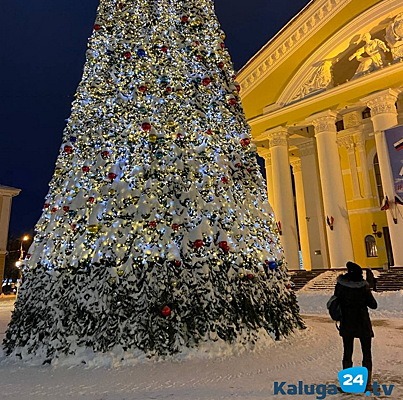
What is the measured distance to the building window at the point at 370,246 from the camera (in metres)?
20.7

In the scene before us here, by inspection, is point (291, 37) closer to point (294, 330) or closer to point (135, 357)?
point (294, 330)

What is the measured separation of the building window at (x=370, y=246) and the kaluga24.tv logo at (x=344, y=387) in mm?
18628

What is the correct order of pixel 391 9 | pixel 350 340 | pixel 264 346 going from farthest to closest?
pixel 391 9
pixel 264 346
pixel 350 340

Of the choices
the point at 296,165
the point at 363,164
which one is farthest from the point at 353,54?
the point at 296,165

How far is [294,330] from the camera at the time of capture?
6.39m

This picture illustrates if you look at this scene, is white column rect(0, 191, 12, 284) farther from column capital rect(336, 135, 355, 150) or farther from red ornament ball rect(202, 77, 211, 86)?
red ornament ball rect(202, 77, 211, 86)

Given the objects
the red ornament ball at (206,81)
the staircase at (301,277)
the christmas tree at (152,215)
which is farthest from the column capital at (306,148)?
the red ornament ball at (206,81)

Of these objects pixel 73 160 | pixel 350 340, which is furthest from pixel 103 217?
pixel 350 340

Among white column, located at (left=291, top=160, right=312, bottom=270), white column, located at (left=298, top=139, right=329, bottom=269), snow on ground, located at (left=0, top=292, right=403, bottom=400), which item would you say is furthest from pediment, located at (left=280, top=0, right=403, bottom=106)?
snow on ground, located at (left=0, top=292, right=403, bottom=400)

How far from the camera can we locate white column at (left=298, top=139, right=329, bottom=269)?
22.2 meters

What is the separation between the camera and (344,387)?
3.70m

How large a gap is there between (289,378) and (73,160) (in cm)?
458

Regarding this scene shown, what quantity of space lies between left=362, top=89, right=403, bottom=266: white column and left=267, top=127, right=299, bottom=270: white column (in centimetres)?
492

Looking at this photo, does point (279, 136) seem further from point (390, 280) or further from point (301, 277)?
point (390, 280)
